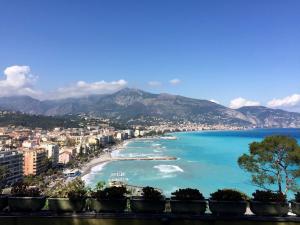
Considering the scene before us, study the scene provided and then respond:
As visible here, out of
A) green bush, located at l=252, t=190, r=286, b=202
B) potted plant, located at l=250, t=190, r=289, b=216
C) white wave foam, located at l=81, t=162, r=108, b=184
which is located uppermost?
green bush, located at l=252, t=190, r=286, b=202

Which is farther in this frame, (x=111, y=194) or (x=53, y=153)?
(x=53, y=153)

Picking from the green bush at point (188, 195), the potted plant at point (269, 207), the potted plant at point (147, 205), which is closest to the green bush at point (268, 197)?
the potted plant at point (269, 207)

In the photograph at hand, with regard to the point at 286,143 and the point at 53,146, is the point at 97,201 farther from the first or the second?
the point at 53,146

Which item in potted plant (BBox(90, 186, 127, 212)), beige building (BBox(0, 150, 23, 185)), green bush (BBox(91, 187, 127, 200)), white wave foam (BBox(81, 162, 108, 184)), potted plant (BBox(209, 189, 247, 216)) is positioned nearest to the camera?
potted plant (BBox(209, 189, 247, 216))

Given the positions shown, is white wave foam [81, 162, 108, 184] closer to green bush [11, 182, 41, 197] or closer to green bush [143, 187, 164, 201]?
green bush [11, 182, 41, 197]

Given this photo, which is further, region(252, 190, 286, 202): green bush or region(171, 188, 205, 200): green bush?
region(252, 190, 286, 202): green bush

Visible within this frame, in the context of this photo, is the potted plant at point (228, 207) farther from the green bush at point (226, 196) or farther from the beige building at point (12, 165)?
the beige building at point (12, 165)

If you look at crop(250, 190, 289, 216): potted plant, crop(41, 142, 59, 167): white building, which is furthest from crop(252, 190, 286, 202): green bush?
crop(41, 142, 59, 167): white building

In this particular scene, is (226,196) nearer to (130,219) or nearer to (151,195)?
(151,195)

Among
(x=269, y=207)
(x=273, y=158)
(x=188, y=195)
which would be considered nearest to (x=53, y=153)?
(x=273, y=158)
